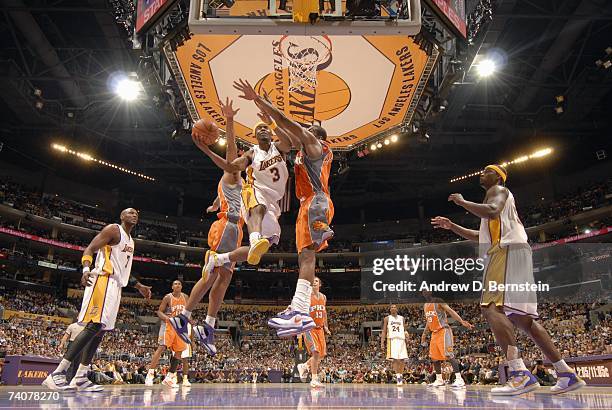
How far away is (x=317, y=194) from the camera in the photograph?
4.91m

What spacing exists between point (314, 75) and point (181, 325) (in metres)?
6.19

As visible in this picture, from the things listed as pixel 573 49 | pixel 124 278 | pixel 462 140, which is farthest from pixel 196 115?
pixel 462 140

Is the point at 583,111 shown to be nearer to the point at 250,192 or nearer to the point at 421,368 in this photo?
the point at 421,368

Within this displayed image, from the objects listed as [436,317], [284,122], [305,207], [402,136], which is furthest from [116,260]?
[402,136]

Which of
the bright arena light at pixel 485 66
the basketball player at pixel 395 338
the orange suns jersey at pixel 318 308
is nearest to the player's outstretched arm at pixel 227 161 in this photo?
the orange suns jersey at pixel 318 308

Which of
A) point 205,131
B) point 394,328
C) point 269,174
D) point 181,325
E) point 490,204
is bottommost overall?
point 181,325

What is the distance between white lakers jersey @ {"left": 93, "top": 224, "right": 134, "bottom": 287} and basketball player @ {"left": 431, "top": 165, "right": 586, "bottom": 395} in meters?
4.14

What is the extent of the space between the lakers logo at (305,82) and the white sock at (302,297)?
5864 mm

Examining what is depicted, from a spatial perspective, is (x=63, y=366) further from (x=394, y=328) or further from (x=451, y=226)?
(x=394, y=328)

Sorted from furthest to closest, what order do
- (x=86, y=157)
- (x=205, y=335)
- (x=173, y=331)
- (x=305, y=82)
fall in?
(x=86, y=157), (x=173, y=331), (x=305, y=82), (x=205, y=335)

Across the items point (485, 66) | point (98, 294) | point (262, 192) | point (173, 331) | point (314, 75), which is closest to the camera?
point (262, 192)

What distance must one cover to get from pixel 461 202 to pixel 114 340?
23424 mm

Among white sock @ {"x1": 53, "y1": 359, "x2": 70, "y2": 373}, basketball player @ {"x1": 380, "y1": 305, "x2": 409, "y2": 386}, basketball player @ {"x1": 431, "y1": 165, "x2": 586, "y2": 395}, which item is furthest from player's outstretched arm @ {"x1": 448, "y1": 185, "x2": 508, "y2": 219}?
basketball player @ {"x1": 380, "y1": 305, "x2": 409, "y2": 386}

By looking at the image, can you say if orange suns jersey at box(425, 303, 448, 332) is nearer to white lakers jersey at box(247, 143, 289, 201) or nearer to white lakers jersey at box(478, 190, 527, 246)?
white lakers jersey at box(478, 190, 527, 246)
